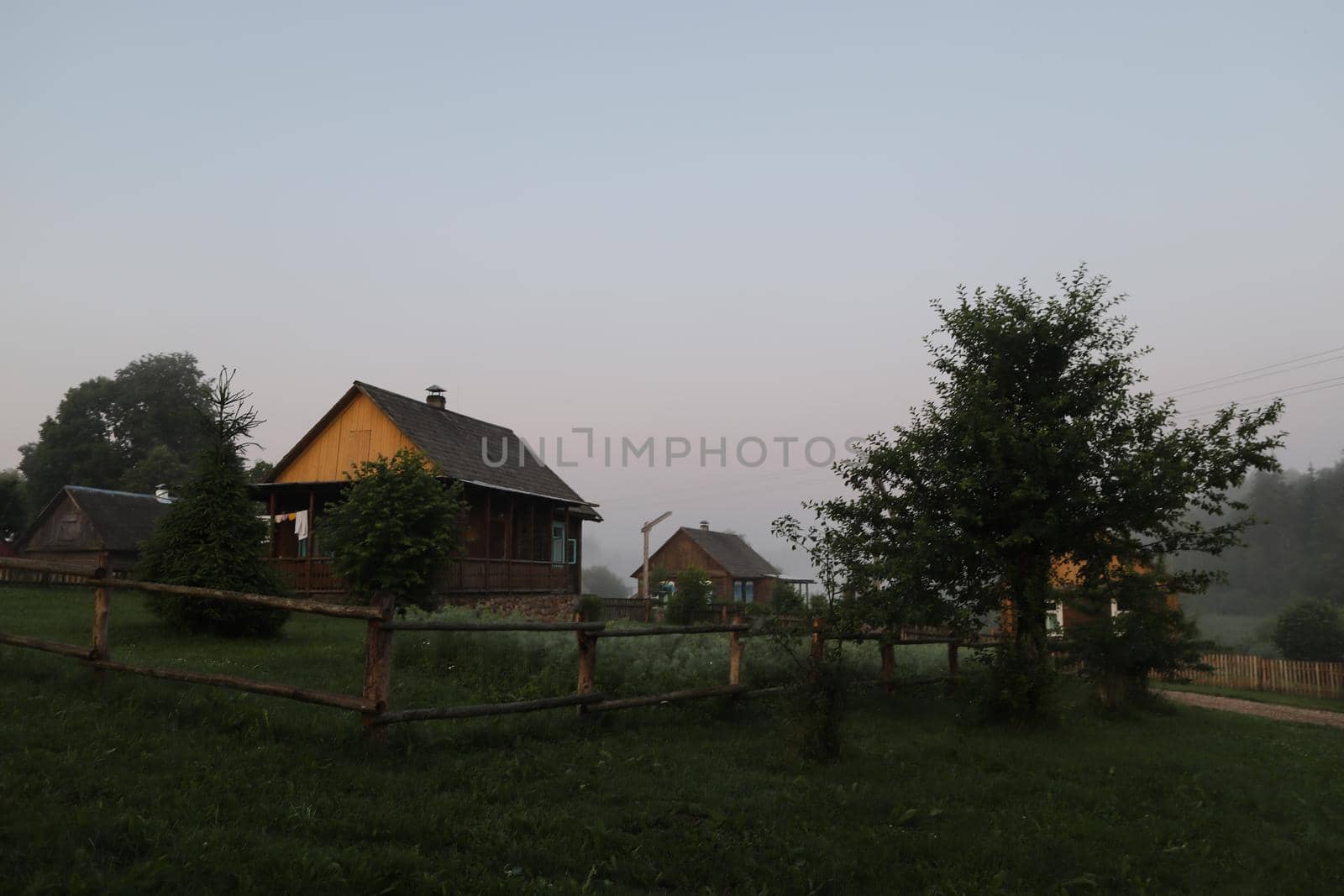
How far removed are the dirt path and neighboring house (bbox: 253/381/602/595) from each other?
17.8 metres

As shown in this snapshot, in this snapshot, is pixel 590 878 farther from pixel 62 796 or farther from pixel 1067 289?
pixel 1067 289

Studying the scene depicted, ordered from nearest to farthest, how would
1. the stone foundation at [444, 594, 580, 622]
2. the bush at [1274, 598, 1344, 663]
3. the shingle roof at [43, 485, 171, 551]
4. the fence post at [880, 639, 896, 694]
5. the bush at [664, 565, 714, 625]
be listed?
the fence post at [880, 639, 896, 694] → the stone foundation at [444, 594, 580, 622] → the bush at [1274, 598, 1344, 663] → the bush at [664, 565, 714, 625] → the shingle roof at [43, 485, 171, 551]

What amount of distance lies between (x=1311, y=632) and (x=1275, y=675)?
150 inches

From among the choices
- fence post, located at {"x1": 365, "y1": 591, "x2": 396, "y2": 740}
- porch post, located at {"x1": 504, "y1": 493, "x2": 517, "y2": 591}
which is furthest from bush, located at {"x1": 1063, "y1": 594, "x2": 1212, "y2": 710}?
porch post, located at {"x1": 504, "y1": 493, "x2": 517, "y2": 591}

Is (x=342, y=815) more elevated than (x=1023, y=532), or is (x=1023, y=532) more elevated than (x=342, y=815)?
(x=1023, y=532)

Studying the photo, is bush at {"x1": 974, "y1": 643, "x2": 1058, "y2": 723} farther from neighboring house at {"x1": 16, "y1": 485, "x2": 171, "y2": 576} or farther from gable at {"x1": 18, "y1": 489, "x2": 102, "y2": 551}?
gable at {"x1": 18, "y1": 489, "x2": 102, "y2": 551}

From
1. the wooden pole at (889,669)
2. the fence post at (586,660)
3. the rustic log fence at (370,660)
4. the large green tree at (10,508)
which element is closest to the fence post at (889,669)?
the wooden pole at (889,669)

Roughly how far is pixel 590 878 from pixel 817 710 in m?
3.56

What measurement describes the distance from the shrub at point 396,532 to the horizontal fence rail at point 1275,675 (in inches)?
779

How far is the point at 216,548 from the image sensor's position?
13.8m

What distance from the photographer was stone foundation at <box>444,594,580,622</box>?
23781 millimetres

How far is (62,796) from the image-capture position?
4941 millimetres

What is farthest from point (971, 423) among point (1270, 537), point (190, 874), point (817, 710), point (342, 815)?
point (1270, 537)

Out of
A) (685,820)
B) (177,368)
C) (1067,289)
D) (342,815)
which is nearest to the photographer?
(342,815)
